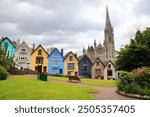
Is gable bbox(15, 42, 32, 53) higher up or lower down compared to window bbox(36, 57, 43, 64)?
higher up

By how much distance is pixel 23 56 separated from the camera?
58.1 meters

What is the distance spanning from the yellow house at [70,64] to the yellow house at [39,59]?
19.5ft

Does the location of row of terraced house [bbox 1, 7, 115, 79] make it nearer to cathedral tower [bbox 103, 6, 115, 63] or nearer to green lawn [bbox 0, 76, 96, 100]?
green lawn [bbox 0, 76, 96, 100]

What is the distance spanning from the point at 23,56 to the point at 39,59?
14.6ft

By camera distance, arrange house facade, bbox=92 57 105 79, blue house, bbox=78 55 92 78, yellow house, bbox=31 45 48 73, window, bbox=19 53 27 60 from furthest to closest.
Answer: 1. house facade, bbox=92 57 105 79
2. blue house, bbox=78 55 92 78
3. yellow house, bbox=31 45 48 73
4. window, bbox=19 53 27 60

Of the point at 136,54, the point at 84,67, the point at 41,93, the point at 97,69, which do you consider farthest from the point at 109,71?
the point at 41,93

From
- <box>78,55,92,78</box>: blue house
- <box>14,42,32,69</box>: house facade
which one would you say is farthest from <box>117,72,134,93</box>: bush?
<box>78,55,92,78</box>: blue house

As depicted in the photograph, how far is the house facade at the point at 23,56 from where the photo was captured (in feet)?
189

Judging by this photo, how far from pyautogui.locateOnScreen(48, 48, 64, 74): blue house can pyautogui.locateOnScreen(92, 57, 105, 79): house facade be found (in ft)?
36.9

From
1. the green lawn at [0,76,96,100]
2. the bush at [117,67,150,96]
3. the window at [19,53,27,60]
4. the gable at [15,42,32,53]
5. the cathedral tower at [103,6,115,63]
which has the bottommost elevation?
the green lawn at [0,76,96,100]

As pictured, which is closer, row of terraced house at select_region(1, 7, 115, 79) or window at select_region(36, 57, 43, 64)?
row of terraced house at select_region(1, 7, 115, 79)

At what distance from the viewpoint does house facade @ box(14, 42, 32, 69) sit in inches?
2271

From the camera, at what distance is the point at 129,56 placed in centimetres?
3750

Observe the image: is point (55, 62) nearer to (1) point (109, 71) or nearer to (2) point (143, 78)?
(1) point (109, 71)
